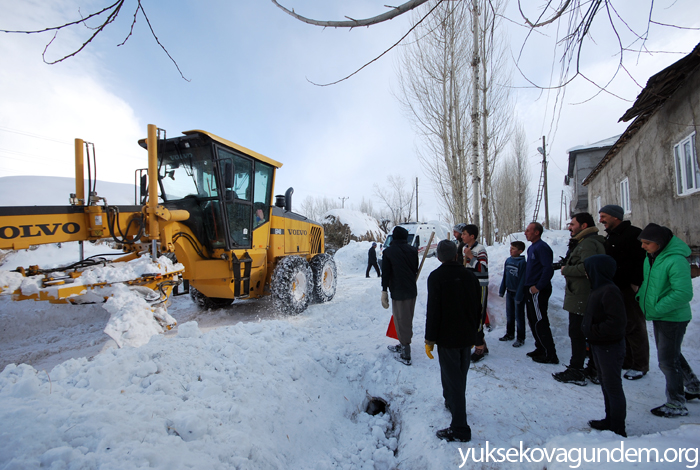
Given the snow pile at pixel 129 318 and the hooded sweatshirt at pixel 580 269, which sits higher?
the hooded sweatshirt at pixel 580 269

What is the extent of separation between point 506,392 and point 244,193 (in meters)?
5.00

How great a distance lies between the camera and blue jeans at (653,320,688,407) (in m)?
2.65

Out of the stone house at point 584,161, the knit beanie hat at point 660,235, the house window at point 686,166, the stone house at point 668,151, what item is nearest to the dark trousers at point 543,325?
the knit beanie hat at point 660,235

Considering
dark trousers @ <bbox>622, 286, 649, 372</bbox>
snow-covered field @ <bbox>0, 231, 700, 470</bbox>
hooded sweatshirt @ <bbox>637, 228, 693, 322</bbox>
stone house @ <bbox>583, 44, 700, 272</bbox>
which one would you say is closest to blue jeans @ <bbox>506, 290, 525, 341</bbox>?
snow-covered field @ <bbox>0, 231, 700, 470</bbox>

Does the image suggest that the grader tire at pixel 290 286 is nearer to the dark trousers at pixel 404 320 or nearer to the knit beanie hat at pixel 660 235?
the dark trousers at pixel 404 320

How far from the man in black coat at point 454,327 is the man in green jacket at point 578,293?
1457mm

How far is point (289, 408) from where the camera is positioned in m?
2.96

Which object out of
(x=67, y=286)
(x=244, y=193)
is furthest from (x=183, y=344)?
(x=244, y=193)

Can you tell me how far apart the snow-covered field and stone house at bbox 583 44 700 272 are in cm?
154

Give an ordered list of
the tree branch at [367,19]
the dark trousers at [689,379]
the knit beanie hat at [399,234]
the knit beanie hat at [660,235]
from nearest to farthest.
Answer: the tree branch at [367,19]
the knit beanie hat at [660,235]
the dark trousers at [689,379]
the knit beanie hat at [399,234]

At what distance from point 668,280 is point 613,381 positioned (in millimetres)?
1066

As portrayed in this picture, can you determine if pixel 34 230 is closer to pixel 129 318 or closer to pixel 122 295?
pixel 122 295

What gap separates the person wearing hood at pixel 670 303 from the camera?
2.62 m
